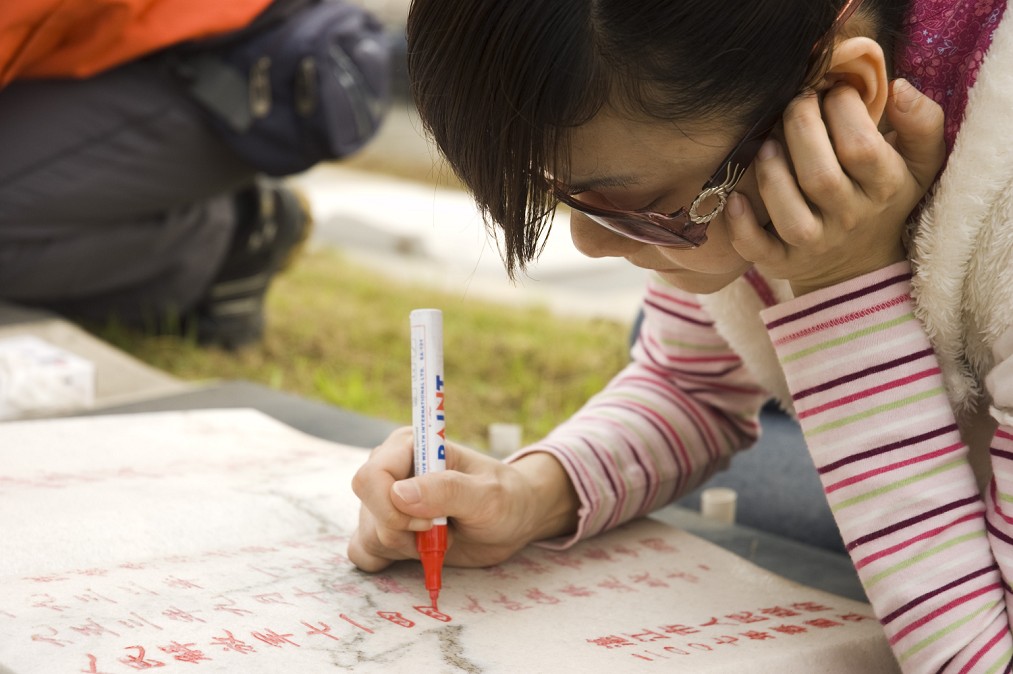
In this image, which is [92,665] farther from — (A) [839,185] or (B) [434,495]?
(A) [839,185]

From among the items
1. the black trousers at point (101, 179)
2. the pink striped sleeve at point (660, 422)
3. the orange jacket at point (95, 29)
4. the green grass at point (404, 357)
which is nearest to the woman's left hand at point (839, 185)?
the pink striped sleeve at point (660, 422)

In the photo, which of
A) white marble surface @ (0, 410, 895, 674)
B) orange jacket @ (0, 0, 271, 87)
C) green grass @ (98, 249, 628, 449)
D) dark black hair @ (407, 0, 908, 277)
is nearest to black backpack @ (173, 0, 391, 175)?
orange jacket @ (0, 0, 271, 87)

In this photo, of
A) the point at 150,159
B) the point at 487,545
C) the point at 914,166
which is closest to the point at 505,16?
the point at 914,166

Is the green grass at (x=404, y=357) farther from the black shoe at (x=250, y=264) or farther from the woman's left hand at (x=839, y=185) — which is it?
the woman's left hand at (x=839, y=185)

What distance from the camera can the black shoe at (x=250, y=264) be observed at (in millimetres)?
1993

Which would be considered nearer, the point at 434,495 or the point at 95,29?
the point at 434,495

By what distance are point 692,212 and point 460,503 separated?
0.80 feet

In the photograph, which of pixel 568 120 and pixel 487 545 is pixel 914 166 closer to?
pixel 568 120

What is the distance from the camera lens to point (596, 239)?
729mm

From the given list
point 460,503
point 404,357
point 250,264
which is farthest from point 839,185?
point 250,264

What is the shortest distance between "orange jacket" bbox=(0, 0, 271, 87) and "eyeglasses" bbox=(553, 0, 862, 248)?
104 centimetres

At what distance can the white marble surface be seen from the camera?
67 cm

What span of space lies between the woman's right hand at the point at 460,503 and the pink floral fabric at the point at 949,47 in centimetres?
37

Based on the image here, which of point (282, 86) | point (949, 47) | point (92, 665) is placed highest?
point (282, 86)
